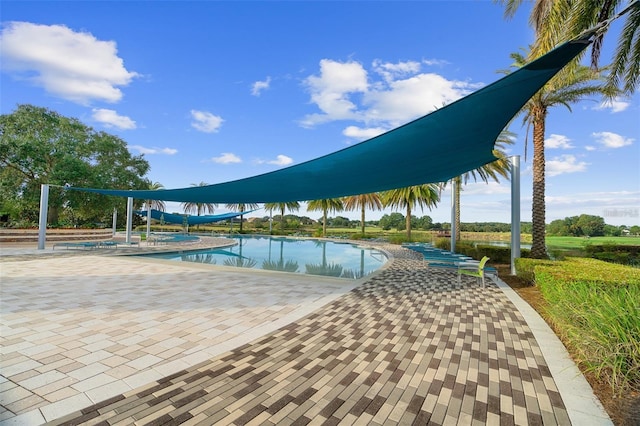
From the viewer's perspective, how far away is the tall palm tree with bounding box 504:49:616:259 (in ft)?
23.8

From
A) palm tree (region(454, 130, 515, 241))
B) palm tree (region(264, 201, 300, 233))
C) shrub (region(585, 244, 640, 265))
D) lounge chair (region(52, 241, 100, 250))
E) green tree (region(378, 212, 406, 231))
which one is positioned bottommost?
lounge chair (region(52, 241, 100, 250))

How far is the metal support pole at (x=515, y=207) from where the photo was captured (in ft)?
21.3

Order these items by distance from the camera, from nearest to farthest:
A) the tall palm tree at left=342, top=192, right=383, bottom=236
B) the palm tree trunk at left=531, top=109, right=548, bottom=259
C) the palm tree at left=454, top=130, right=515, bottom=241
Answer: the palm tree trunk at left=531, top=109, right=548, bottom=259 → the palm tree at left=454, top=130, right=515, bottom=241 → the tall palm tree at left=342, top=192, right=383, bottom=236

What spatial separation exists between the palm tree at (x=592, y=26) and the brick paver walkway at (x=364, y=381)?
5.56m

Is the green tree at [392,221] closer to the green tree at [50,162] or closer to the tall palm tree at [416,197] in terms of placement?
the tall palm tree at [416,197]

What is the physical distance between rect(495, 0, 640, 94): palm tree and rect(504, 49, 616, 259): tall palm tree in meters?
1.39

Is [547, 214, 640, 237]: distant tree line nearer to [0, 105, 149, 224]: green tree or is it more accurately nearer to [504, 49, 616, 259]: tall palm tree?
[504, 49, 616, 259]: tall palm tree

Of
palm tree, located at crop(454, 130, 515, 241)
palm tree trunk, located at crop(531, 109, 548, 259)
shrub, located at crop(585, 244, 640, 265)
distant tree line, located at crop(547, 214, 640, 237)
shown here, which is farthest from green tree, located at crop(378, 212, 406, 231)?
palm tree trunk, located at crop(531, 109, 548, 259)

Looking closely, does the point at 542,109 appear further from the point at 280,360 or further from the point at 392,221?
the point at 392,221

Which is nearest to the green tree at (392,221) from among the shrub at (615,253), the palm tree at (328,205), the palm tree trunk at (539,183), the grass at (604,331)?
the palm tree at (328,205)

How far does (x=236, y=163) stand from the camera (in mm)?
37719

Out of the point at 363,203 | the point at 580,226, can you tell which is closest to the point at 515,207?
the point at 363,203

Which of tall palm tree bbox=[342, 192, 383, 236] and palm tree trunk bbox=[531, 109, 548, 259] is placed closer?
palm tree trunk bbox=[531, 109, 548, 259]

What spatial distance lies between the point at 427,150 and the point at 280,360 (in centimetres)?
370
